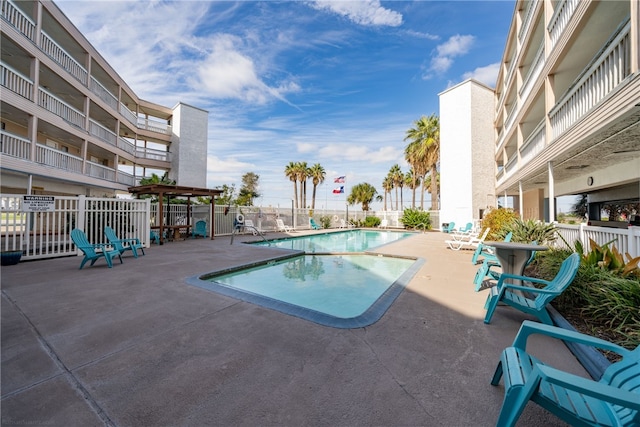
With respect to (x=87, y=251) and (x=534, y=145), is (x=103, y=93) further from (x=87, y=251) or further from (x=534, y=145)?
(x=534, y=145)

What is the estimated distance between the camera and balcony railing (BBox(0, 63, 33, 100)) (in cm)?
982

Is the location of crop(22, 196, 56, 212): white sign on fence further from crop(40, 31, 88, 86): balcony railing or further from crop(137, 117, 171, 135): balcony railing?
crop(137, 117, 171, 135): balcony railing

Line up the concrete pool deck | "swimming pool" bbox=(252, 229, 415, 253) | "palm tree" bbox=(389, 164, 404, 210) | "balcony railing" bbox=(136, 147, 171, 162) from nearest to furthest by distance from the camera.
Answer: the concrete pool deck, "swimming pool" bbox=(252, 229, 415, 253), "balcony railing" bbox=(136, 147, 171, 162), "palm tree" bbox=(389, 164, 404, 210)

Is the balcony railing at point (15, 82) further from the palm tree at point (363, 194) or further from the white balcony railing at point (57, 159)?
the palm tree at point (363, 194)

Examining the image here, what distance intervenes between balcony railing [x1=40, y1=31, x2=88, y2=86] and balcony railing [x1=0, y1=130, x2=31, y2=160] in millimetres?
4677

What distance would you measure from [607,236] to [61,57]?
2233cm

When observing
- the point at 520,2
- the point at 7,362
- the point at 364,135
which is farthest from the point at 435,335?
the point at 364,135

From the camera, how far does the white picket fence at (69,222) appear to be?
7.32m

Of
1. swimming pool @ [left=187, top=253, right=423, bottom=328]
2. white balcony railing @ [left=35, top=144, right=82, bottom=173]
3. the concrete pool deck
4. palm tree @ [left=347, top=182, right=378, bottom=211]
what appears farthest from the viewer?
palm tree @ [left=347, top=182, right=378, bottom=211]

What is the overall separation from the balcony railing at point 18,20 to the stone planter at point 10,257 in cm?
980

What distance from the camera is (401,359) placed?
2598 millimetres

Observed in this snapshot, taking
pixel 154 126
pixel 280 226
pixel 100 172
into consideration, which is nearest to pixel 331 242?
pixel 280 226

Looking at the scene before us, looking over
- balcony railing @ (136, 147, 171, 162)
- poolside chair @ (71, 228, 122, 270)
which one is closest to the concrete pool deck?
poolside chair @ (71, 228, 122, 270)

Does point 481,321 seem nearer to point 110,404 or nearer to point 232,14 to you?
point 110,404
